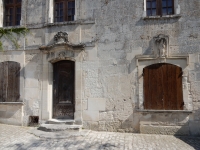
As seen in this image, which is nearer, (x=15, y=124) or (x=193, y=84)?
(x=193, y=84)

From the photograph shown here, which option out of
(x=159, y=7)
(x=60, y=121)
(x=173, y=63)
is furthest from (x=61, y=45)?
(x=173, y=63)

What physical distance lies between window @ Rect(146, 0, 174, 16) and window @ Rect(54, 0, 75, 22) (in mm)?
2718

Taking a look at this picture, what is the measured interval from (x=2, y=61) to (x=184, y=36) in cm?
657

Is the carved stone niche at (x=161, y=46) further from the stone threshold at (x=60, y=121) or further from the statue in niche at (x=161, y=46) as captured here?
the stone threshold at (x=60, y=121)

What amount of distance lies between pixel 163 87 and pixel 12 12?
Result: 21.0ft

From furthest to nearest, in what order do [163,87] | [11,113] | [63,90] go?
[11,113] < [63,90] < [163,87]

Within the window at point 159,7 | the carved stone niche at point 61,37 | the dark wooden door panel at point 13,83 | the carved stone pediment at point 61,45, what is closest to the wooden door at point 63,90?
the carved stone pediment at point 61,45

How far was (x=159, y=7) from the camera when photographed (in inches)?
242

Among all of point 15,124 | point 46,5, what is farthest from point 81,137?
point 46,5

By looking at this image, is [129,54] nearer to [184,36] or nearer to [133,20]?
[133,20]

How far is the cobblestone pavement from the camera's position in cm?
450

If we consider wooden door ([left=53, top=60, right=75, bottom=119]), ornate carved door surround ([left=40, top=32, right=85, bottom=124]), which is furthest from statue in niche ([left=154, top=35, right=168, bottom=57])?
wooden door ([left=53, top=60, right=75, bottom=119])

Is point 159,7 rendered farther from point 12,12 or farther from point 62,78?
point 12,12

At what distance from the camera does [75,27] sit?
6.50 metres
